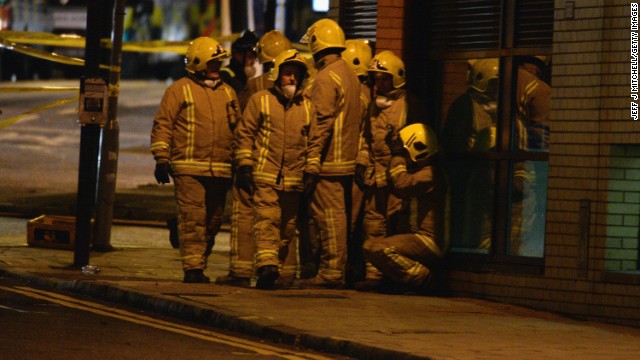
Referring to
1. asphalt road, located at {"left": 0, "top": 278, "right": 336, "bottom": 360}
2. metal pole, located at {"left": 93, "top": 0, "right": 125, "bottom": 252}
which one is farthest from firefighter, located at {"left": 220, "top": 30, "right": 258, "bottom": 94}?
asphalt road, located at {"left": 0, "top": 278, "right": 336, "bottom": 360}

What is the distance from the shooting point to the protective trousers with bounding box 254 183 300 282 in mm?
12273

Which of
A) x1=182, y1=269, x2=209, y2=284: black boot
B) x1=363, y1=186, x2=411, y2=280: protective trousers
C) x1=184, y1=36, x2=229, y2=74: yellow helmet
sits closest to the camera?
x1=182, y1=269, x2=209, y2=284: black boot

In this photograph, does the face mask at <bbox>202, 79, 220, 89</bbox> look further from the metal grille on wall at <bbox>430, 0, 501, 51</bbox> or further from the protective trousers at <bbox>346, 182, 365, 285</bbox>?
the metal grille on wall at <bbox>430, 0, 501, 51</bbox>

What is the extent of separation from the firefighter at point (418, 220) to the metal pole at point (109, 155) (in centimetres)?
Answer: 392

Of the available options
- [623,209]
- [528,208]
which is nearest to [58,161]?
[528,208]

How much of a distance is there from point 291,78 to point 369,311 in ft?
8.46

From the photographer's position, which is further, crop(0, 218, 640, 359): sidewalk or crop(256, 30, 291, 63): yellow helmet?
crop(256, 30, 291, 63): yellow helmet

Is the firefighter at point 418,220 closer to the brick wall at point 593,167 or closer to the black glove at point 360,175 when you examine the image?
the black glove at point 360,175

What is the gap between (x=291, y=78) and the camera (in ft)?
41.3

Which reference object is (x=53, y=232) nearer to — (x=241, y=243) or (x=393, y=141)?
(x=241, y=243)

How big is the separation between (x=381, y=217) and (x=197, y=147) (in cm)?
173

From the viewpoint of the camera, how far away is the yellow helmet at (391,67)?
12.6 m

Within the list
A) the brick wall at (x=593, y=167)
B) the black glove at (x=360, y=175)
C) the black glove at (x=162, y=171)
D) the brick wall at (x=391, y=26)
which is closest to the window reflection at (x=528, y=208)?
the brick wall at (x=593, y=167)

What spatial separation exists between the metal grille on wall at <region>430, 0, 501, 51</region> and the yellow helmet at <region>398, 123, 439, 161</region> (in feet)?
3.19
